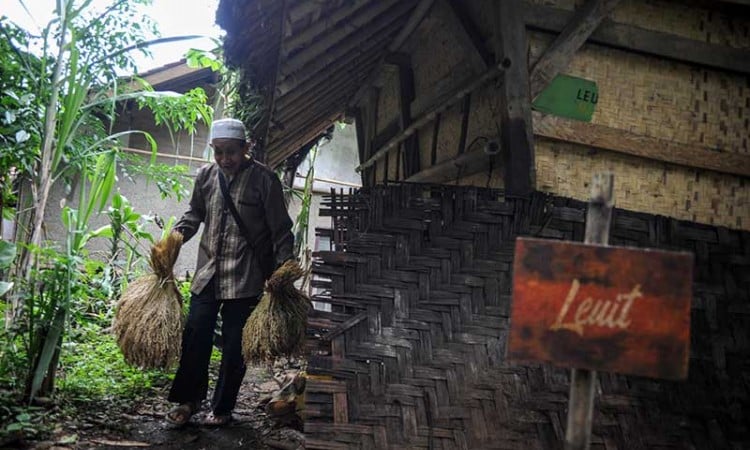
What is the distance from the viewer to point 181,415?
356cm

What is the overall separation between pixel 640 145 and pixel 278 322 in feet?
7.17

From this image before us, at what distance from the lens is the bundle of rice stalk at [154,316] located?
3.32 m

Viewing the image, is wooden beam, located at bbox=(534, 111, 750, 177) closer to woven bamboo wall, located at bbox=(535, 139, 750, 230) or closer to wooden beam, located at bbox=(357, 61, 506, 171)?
woven bamboo wall, located at bbox=(535, 139, 750, 230)

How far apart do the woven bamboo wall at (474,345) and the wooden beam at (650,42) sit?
89cm

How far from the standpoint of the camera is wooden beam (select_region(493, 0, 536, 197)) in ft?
8.57

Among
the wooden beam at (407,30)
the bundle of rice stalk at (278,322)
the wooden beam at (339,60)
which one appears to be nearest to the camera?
the bundle of rice stalk at (278,322)

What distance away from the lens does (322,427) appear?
7.68 ft

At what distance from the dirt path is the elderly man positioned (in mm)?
112

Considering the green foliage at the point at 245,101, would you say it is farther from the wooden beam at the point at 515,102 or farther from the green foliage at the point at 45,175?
the wooden beam at the point at 515,102

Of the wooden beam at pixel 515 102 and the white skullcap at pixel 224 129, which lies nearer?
the wooden beam at pixel 515 102

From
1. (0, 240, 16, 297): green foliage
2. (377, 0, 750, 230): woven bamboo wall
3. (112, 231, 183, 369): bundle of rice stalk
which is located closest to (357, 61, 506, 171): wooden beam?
(377, 0, 750, 230): woven bamboo wall

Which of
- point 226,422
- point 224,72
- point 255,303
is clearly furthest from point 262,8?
point 226,422

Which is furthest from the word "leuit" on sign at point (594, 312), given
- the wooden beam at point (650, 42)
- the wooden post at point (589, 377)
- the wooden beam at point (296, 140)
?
the wooden beam at point (296, 140)

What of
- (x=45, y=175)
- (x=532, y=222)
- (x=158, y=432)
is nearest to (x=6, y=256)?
(x=45, y=175)
